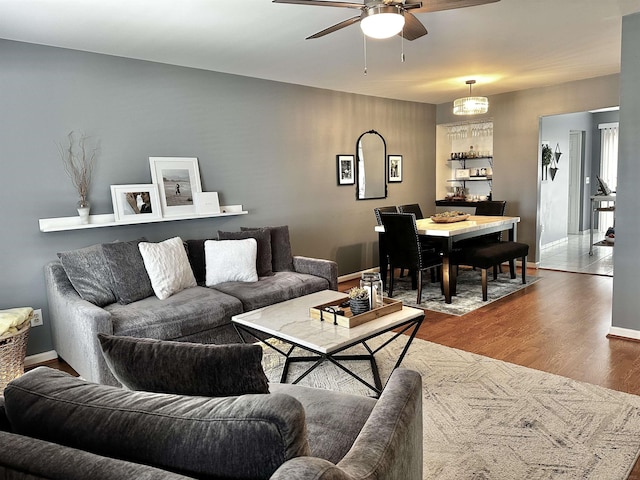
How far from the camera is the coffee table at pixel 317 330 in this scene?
243 centimetres

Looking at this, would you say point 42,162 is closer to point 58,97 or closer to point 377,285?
point 58,97

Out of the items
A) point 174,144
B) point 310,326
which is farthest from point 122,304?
point 174,144

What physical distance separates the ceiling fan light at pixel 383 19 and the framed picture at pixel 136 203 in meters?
2.48

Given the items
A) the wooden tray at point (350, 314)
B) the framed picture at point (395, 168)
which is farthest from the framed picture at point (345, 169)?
the wooden tray at point (350, 314)

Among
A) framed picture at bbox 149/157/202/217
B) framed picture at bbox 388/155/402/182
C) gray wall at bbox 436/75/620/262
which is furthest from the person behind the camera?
framed picture at bbox 388/155/402/182

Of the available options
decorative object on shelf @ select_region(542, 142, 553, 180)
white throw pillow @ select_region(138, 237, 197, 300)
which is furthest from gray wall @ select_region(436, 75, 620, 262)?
white throw pillow @ select_region(138, 237, 197, 300)

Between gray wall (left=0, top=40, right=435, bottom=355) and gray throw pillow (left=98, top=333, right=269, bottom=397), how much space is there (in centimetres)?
286

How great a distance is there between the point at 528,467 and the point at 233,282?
2.59m

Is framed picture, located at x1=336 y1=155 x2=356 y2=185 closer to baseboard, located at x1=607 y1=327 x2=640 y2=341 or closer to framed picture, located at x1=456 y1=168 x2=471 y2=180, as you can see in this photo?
Answer: framed picture, located at x1=456 y1=168 x2=471 y2=180

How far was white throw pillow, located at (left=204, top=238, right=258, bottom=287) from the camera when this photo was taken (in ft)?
12.9

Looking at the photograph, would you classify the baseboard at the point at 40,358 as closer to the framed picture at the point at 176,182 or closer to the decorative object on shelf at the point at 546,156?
the framed picture at the point at 176,182

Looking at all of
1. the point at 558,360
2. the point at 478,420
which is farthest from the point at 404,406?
the point at 558,360

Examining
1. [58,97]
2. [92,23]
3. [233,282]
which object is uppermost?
[92,23]

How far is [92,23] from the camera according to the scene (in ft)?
10.2
